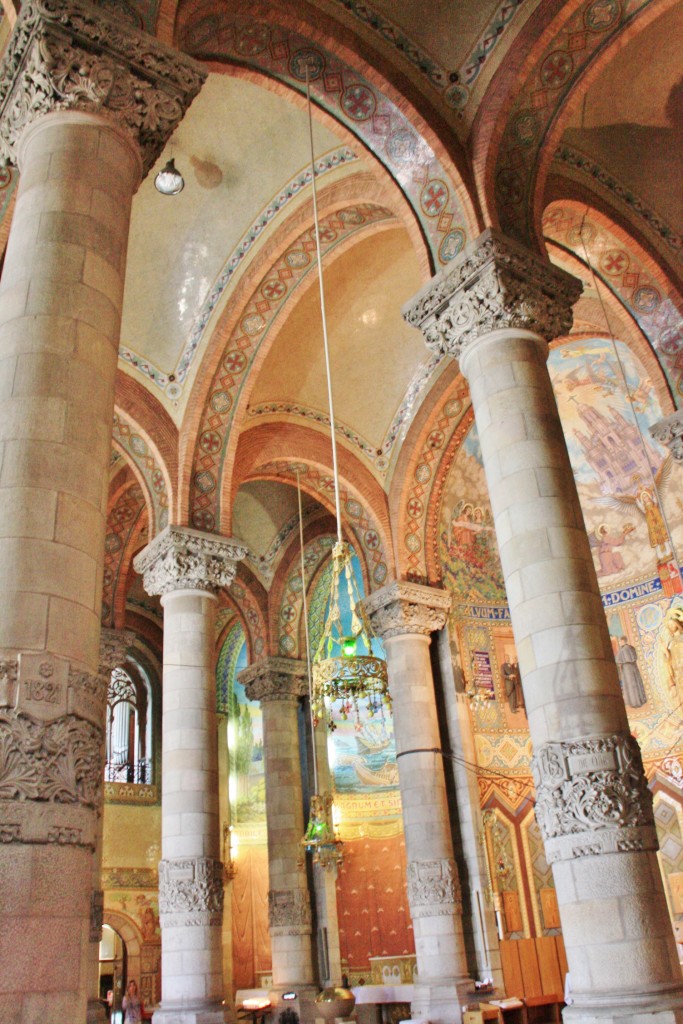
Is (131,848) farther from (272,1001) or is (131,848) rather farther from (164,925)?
(164,925)

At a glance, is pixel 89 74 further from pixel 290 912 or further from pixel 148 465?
pixel 290 912

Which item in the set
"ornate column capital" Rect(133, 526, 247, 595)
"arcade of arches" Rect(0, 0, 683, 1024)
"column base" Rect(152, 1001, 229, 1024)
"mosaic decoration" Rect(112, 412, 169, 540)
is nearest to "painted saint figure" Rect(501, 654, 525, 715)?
"arcade of arches" Rect(0, 0, 683, 1024)

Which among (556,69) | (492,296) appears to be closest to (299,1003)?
(492,296)

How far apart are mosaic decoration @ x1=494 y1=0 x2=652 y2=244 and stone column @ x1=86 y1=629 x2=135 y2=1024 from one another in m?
5.42

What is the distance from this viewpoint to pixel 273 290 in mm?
10484

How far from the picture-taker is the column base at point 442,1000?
10.0 metres

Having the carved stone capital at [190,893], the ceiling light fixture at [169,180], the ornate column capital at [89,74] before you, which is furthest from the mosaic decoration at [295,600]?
the ornate column capital at [89,74]

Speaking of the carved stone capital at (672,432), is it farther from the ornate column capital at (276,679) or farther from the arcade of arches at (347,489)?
the ornate column capital at (276,679)

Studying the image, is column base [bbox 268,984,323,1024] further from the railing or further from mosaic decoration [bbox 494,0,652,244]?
mosaic decoration [bbox 494,0,652,244]

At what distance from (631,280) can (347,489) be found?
5.04 meters

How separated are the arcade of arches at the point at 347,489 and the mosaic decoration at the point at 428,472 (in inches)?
1.9

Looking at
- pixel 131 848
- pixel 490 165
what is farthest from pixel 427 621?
pixel 131 848

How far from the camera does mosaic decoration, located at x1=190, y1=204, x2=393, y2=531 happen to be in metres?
10.1

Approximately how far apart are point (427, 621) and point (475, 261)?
249 inches
